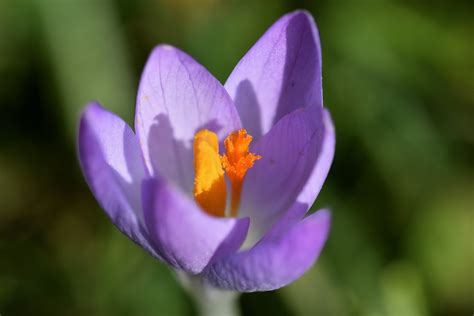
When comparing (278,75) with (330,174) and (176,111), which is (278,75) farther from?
(330,174)

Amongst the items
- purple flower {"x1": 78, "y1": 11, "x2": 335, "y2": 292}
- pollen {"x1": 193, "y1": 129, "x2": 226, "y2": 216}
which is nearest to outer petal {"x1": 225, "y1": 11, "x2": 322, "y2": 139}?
purple flower {"x1": 78, "y1": 11, "x2": 335, "y2": 292}

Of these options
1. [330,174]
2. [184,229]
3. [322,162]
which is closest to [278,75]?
[322,162]

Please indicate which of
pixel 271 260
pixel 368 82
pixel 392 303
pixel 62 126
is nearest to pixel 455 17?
pixel 368 82

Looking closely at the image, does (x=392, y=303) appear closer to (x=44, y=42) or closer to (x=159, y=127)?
(x=159, y=127)

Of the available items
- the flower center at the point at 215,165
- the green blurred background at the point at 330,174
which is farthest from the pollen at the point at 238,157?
the green blurred background at the point at 330,174

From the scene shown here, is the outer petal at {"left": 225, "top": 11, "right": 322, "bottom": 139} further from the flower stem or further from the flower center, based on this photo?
the flower stem

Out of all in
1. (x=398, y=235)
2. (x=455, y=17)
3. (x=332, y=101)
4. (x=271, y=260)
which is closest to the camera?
(x=271, y=260)
